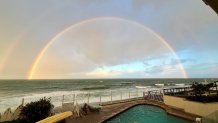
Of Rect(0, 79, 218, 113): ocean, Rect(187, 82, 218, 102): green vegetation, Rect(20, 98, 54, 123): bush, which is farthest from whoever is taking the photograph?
Rect(0, 79, 218, 113): ocean

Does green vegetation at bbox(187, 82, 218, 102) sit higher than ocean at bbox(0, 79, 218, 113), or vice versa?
green vegetation at bbox(187, 82, 218, 102)

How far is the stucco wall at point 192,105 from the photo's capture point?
418 inches

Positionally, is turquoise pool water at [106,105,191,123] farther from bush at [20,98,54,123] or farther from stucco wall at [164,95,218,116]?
bush at [20,98,54,123]

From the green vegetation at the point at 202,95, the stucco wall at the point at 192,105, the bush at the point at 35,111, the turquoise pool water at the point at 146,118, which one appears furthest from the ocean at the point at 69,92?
the green vegetation at the point at 202,95

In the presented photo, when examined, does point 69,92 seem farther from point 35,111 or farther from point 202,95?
point 202,95

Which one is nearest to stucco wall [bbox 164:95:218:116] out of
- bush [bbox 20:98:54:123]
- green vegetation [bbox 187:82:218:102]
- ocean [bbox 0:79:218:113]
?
green vegetation [bbox 187:82:218:102]

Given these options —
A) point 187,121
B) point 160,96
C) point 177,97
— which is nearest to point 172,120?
point 187,121

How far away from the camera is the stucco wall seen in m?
10.6

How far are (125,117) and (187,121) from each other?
12.7 ft

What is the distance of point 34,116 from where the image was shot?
870 centimetres

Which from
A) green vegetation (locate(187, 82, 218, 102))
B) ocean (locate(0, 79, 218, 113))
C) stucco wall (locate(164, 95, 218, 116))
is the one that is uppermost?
green vegetation (locate(187, 82, 218, 102))

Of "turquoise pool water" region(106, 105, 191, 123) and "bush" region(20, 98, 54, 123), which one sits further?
"turquoise pool water" region(106, 105, 191, 123)

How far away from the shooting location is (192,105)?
11.6m

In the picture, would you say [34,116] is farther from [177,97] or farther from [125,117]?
[177,97]
